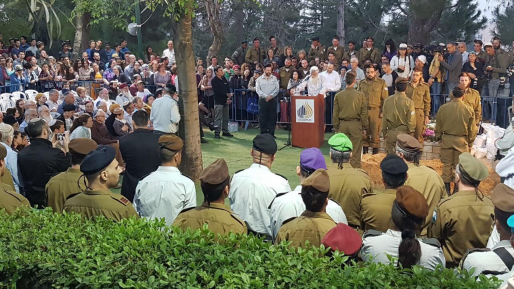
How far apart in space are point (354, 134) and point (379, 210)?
6.76m

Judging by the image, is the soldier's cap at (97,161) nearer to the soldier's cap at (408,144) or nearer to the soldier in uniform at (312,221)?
the soldier in uniform at (312,221)

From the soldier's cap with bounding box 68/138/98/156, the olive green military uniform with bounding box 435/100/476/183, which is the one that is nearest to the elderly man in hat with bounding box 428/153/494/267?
the soldier's cap with bounding box 68/138/98/156

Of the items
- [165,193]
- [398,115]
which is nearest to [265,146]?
[165,193]

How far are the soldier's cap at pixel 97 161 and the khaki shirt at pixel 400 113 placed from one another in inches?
295

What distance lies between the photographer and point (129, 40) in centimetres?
3225

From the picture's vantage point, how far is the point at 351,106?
1277 centimetres

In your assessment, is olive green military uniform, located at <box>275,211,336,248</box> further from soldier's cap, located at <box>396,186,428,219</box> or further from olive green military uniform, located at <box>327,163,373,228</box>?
olive green military uniform, located at <box>327,163,373,228</box>

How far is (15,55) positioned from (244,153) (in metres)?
10.3

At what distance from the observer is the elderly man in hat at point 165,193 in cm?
655

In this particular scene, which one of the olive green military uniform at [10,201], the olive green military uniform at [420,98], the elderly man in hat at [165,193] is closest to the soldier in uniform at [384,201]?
the elderly man in hat at [165,193]

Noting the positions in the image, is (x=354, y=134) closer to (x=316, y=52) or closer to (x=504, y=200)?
(x=504, y=200)

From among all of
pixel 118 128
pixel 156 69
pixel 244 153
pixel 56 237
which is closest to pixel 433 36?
pixel 156 69

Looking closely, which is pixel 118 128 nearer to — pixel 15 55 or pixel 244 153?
pixel 244 153

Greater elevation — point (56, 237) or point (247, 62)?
point (247, 62)
